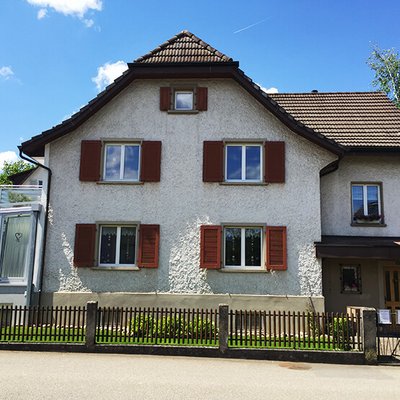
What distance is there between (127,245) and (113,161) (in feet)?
9.88

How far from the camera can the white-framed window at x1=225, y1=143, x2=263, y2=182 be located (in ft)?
46.9

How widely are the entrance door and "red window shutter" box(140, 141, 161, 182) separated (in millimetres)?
8660

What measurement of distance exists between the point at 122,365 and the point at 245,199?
7.13m

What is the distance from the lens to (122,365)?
28.2 ft

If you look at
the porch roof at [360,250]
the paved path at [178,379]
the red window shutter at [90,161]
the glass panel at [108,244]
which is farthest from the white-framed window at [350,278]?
the red window shutter at [90,161]

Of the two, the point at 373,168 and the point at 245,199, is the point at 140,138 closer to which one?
the point at 245,199

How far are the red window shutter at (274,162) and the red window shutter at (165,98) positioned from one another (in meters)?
3.70

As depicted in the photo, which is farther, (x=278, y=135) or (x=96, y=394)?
(x=278, y=135)

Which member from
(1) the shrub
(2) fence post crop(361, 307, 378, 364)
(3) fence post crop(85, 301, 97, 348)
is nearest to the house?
(1) the shrub

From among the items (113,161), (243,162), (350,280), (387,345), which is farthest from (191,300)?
(387,345)

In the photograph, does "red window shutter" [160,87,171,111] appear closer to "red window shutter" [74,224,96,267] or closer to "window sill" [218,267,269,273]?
"red window shutter" [74,224,96,267]

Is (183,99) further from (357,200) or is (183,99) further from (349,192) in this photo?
(357,200)

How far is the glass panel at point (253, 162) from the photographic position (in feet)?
46.9

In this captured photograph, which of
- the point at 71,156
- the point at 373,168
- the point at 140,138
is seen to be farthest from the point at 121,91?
the point at 373,168
